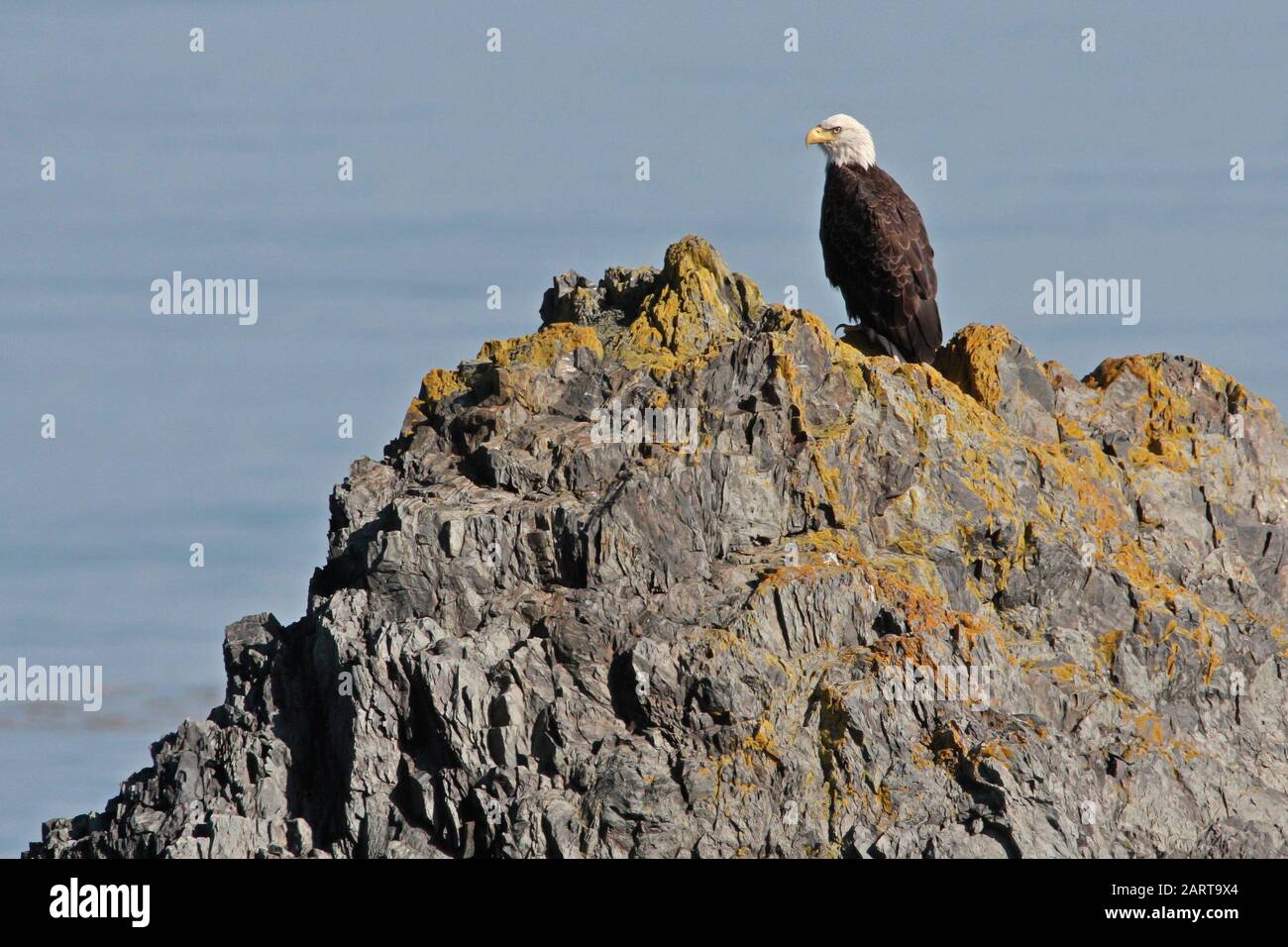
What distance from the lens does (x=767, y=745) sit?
37.3 m

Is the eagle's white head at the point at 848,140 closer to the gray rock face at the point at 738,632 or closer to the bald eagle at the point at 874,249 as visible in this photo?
the bald eagle at the point at 874,249

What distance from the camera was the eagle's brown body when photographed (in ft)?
147

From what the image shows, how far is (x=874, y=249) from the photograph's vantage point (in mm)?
45062

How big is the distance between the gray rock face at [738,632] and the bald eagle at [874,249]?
4.17ft

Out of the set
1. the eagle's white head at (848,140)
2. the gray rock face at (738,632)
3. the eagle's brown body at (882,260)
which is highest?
the eagle's white head at (848,140)

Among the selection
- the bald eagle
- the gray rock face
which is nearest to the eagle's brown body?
the bald eagle

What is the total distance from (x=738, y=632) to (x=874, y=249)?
1037 cm

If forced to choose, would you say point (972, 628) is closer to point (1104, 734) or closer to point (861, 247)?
point (1104, 734)

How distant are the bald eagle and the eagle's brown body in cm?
2

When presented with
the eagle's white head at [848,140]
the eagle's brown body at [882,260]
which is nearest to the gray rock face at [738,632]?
the eagle's brown body at [882,260]

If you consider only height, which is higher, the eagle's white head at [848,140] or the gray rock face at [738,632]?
the eagle's white head at [848,140]

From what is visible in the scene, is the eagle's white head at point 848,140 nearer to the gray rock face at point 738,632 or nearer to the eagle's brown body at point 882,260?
the eagle's brown body at point 882,260

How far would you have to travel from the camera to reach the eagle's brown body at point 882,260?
44.8 m

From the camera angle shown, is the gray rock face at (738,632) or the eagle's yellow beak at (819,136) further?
the eagle's yellow beak at (819,136)
